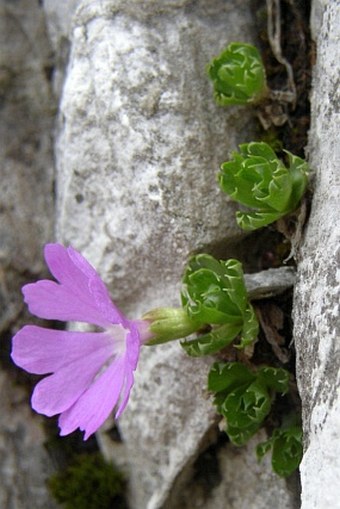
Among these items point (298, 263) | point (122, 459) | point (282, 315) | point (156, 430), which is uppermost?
point (298, 263)

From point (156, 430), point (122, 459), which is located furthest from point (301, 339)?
point (122, 459)

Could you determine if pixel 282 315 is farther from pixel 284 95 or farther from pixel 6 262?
pixel 6 262

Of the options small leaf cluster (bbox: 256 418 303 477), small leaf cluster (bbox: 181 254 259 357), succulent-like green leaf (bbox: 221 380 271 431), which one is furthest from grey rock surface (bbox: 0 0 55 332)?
small leaf cluster (bbox: 256 418 303 477)

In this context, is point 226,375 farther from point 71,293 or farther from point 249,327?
point 71,293

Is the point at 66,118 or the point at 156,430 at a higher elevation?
the point at 66,118

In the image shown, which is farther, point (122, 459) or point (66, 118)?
point (122, 459)

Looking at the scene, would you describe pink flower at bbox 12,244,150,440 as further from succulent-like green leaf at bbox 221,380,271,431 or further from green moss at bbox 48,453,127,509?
green moss at bbox 48,453,127,509
